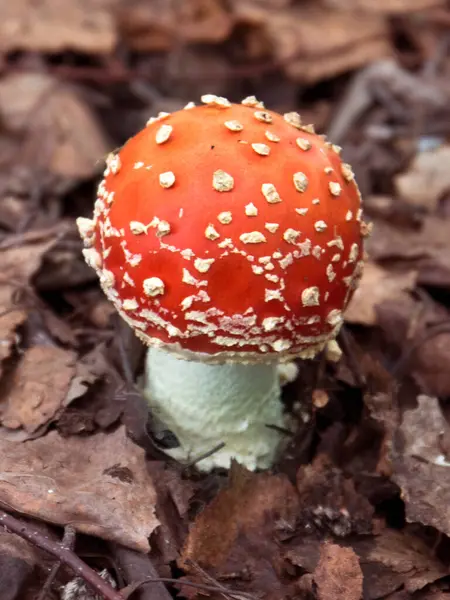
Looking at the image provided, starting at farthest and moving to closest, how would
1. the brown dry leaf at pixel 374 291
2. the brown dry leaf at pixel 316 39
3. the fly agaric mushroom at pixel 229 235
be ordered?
the brown dry leaf at pixel 316 39 → the brown dry leaf at pixel 374 291 → the fly agaric mushroom at pixel 229 235

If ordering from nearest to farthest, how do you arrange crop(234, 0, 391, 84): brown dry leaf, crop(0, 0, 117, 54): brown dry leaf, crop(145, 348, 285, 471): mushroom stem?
1. crop(145, 348, 285, 471): mushroom stem
2. crop(0, 0, 117, 54): brown dry leaf
3. crop(234, 0, 391, 84): brown dry leaf

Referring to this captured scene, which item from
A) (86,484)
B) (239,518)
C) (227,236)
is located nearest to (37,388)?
(86,484)

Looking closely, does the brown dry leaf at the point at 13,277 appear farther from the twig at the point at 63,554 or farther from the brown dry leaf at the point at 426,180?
the brown dry leaf at the point at 426,180

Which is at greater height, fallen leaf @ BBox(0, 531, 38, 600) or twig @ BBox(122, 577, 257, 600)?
fallen leaf @ BBox(0, 531, 38, 600)

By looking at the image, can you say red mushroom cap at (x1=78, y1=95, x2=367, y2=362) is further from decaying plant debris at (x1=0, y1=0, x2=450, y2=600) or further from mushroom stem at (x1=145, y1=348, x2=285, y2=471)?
decaying plant debris at (x1=0, y1=0, x2=450, y2=600)

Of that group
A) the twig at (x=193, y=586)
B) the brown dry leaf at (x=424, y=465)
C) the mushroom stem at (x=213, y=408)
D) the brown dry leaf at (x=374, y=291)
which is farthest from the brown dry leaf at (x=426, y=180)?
the twig at (x=193, y=586)

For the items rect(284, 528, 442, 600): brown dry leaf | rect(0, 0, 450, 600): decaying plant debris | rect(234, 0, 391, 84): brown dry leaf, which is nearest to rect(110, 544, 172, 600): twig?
rect(0, 0, 450, 600): decaying plant debris

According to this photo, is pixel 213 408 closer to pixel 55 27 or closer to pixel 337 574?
pixel 337 574
